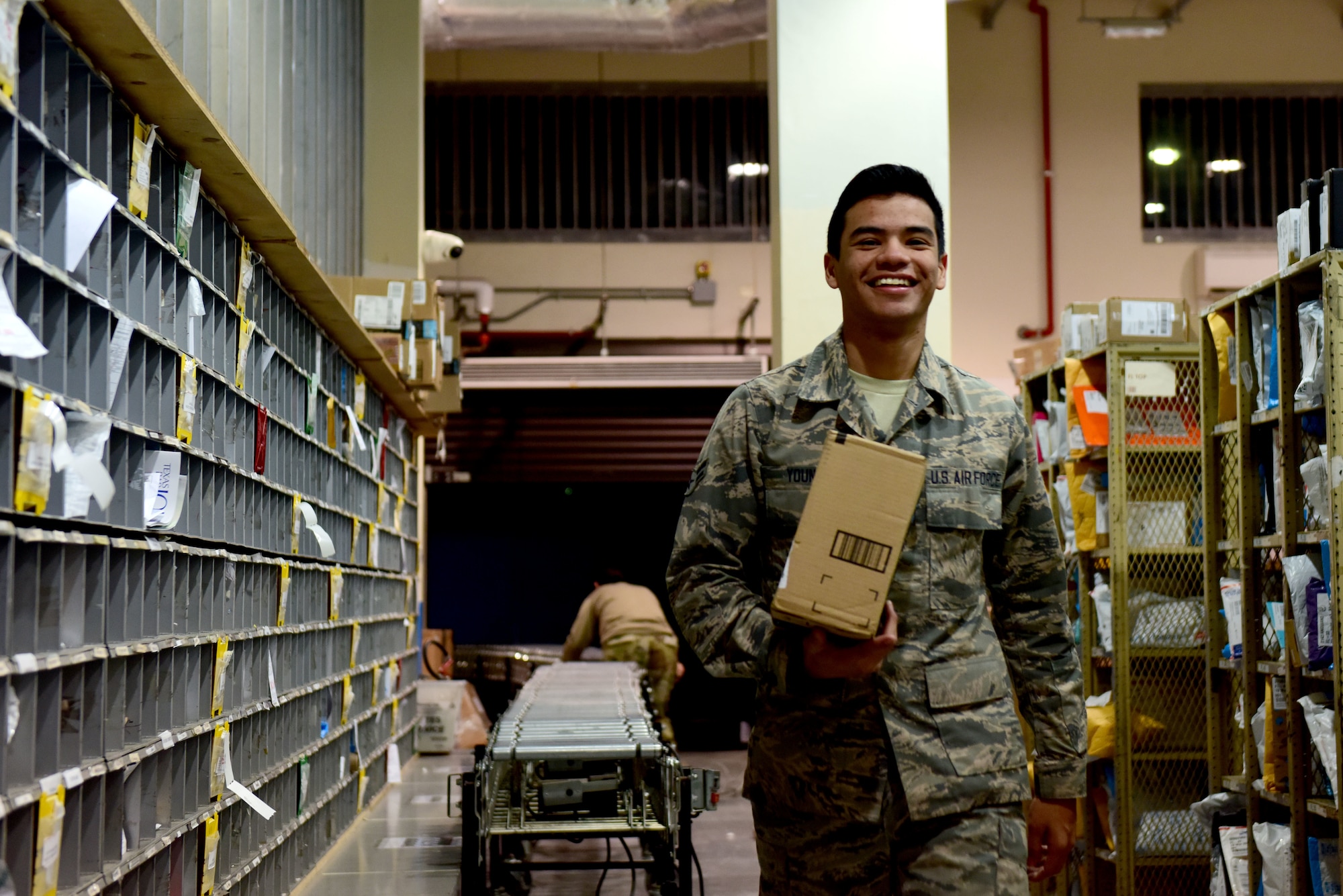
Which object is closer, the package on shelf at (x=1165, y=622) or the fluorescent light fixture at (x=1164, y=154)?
the package on shelf at (x=1165, y=622)

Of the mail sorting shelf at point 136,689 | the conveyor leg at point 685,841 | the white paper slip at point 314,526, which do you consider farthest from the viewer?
the white paper slip at point 314,526

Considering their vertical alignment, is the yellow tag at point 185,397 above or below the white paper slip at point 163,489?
above

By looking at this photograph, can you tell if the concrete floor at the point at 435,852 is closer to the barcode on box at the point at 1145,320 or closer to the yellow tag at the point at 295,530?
the yellow tag at the point at 295,530

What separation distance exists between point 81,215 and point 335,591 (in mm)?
3185

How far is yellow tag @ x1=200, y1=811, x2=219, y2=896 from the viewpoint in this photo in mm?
3098

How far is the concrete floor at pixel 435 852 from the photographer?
15.1ft

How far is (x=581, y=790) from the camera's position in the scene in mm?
4332

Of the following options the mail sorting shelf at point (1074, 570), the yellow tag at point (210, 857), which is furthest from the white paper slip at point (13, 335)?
the mail sorting shelf at point (1074, 570)

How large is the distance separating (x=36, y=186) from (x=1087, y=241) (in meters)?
10.6

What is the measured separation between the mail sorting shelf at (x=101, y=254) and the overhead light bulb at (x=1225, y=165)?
33.0 feet

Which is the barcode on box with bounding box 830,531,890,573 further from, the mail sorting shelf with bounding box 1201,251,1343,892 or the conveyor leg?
the conveyor leg

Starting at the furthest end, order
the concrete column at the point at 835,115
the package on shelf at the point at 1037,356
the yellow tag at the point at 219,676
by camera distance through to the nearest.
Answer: the package on shelf at the point at 1037,356 → the concrete column at the point at 835,115 → the yellow tag at the point at 219,676

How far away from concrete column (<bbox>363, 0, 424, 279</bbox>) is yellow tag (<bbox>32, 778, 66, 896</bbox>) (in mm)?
5913

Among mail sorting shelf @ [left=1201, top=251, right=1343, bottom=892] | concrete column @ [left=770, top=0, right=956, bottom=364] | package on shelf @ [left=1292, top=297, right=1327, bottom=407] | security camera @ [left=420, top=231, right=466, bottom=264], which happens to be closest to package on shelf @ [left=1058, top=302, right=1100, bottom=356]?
concrete column @ [left=770, top=0, right=956, bottom=364]
